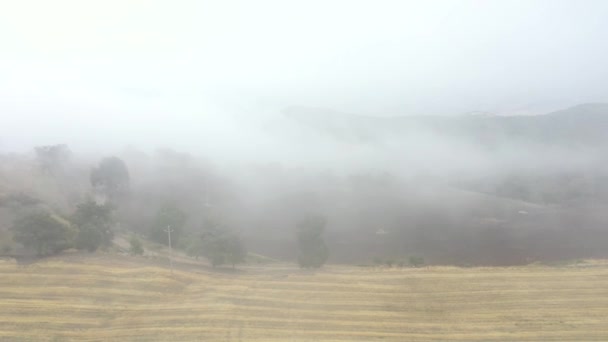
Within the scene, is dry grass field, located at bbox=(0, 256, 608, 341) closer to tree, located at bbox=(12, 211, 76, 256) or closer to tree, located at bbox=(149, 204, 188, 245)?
tree, located at bbox=(12, 211, 76, 256)

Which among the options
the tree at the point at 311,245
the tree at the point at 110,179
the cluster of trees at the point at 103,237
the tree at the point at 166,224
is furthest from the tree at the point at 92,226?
the tree at the point at 110,179

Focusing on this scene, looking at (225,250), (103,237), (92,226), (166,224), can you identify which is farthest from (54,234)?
(166,224)

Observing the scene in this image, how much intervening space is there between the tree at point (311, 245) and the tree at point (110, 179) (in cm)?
5058

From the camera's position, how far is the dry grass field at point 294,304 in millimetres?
24500

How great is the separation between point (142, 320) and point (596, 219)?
91492mm

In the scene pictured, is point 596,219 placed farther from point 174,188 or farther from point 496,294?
point 174,188

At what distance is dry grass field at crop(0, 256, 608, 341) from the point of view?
24.5 m

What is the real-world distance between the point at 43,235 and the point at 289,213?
58810mm

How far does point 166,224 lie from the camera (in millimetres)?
59156

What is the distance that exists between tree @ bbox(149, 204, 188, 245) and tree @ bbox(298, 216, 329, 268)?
70.4 feet

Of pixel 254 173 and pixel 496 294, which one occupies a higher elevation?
pixel 254 173

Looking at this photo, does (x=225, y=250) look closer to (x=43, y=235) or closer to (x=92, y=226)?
(x=92, y=226)

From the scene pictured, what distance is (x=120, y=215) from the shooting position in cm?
7175

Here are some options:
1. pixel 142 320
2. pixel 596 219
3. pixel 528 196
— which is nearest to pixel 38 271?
pixel 142 320
